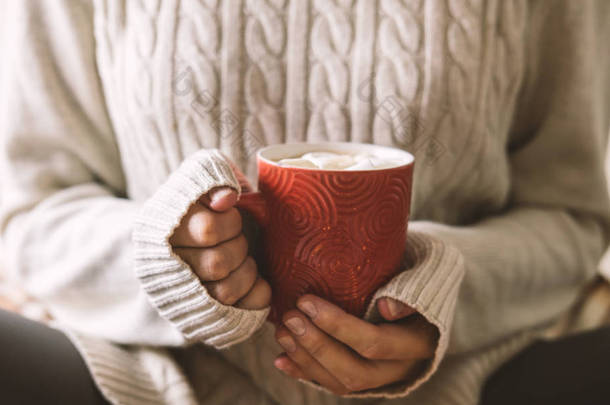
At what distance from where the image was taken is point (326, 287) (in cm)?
43

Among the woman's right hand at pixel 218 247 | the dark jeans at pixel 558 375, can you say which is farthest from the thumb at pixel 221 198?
the dark jeans at pixel 558 375

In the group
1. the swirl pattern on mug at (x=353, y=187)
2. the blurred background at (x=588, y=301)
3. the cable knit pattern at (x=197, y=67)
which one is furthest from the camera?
the blurred background at (x=588, y=301)

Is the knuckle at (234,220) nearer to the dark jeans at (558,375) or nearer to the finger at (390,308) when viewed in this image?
the finger at (390,308)

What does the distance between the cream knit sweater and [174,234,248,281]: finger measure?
196mm

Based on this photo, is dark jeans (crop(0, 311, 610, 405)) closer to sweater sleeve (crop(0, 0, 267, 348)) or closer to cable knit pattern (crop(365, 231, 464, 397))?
sweater sleeve (crop(0, 0, 267, 348))

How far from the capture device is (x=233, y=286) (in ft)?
1.38

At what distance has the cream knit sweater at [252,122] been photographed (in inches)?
23.8

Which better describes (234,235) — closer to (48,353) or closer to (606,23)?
(48,353)

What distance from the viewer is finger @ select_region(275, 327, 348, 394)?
44cm

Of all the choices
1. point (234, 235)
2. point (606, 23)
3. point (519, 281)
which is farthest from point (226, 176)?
point (606, 23)

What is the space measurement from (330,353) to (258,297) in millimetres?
89

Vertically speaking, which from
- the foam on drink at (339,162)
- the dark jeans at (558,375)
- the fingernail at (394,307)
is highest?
the foam on drink at (339,162)

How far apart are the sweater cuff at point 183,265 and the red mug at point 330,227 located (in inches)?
1.4

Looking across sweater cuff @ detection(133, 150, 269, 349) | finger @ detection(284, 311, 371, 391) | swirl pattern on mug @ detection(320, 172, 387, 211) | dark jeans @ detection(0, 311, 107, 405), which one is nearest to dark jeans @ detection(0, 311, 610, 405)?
dark jeans @ detection(0, 311, 107, 405)
